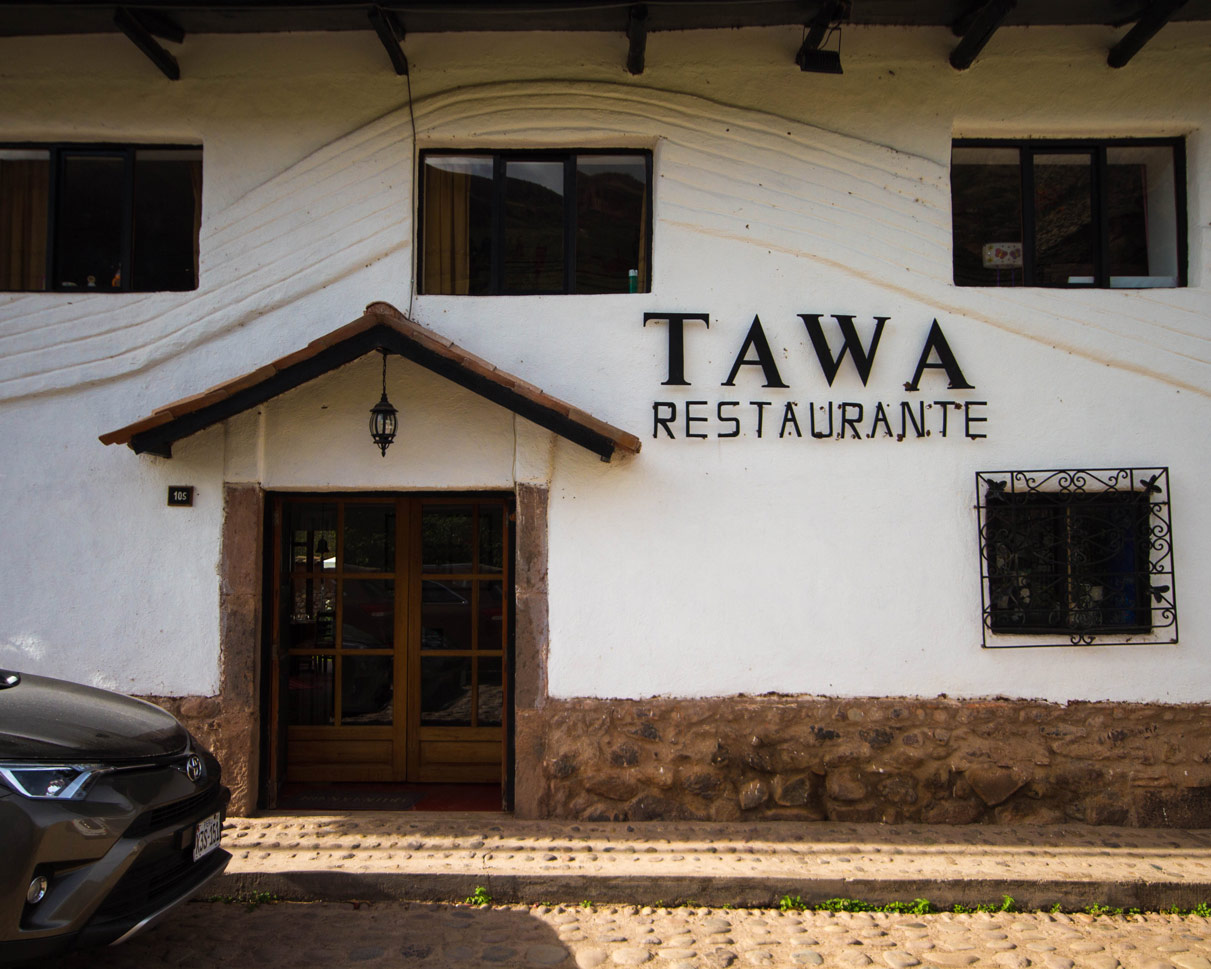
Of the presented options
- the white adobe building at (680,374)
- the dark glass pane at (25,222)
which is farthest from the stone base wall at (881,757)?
the dark glass pane at (25,222)

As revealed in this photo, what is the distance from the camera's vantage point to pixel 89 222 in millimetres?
6082

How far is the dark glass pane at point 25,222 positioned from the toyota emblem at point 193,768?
399cm

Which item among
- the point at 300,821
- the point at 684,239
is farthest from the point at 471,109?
the point at 300,821

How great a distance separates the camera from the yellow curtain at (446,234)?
19.6 feet

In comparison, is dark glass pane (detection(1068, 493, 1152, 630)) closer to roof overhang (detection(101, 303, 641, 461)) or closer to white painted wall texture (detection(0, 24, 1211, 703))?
white painted wall texture (detection(0, 24, 1211, 703))

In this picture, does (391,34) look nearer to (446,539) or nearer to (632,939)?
(446,539)

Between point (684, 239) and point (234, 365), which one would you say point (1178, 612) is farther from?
point (234, 365)

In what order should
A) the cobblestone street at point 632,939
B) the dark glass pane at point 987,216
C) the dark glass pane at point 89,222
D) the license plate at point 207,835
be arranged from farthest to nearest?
1. the dark glass pane at point 89,222
2. the dark glass pane at point 987,216
3. the cobblestone street at point 632,939
4. the license plate at point 207,835

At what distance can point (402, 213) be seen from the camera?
19.0ft

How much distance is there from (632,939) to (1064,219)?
543 cm

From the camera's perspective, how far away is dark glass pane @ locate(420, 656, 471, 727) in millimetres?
6176

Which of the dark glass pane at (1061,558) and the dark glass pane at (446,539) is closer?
the dark glass pane at (1061,558)

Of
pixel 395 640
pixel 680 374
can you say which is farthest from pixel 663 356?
pixel 395 640

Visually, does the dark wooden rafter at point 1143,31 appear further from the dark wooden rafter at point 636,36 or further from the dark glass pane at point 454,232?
the dark glass pane at point 454,232
